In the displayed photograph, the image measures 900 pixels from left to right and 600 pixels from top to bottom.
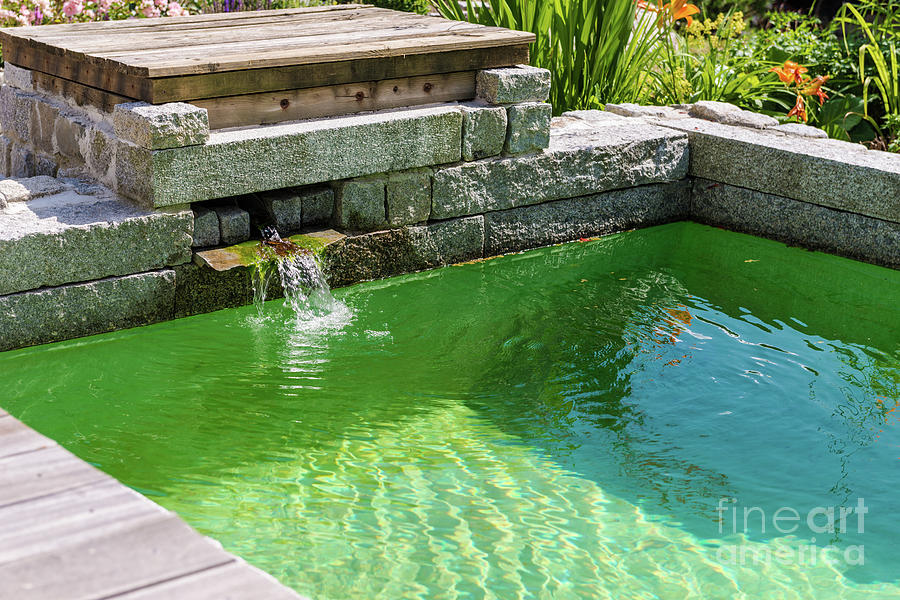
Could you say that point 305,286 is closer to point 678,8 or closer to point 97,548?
point 97,548

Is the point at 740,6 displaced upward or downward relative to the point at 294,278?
upward

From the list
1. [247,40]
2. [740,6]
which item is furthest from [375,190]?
[740,6]

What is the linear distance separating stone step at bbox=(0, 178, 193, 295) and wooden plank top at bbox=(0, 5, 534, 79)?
562 mm

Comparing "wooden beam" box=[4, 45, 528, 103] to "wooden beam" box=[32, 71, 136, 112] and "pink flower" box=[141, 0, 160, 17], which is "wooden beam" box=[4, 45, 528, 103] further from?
"pink flower" box=[141, 0, 160, 17]

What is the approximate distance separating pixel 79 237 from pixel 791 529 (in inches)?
109

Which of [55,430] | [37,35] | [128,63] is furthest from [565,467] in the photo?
[37,35]

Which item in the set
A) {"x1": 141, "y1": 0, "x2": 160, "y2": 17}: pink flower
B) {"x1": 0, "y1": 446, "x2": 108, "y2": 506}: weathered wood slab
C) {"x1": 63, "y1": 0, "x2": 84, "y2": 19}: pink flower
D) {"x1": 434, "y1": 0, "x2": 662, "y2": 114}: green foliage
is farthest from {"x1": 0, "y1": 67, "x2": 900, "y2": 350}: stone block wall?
{"x1": 0, "y1": 446, "x2": 108, "y2": 506}: weathered wood slab

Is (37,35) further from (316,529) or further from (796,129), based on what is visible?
(796,129)

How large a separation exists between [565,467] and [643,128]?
9.84 feet

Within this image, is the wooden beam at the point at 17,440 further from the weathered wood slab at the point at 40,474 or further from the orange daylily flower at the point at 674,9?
the orange daylily flower at the point at 674,9

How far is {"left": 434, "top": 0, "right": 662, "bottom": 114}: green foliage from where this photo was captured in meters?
6.04

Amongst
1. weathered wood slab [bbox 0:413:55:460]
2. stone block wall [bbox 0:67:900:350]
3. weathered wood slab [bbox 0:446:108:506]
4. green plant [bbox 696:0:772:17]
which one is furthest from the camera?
green plant [bbox 696:0:772:17]

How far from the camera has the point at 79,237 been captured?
155 inches

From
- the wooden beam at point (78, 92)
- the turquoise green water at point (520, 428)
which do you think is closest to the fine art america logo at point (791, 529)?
the turquoise green water at point (520, 428)
